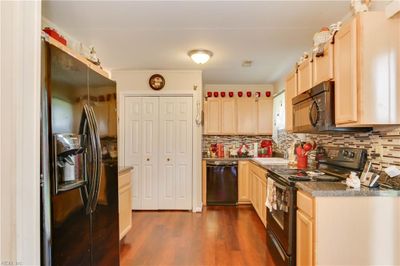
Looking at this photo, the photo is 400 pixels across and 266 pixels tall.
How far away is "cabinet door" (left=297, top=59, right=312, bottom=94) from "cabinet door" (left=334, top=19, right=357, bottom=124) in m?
0.54

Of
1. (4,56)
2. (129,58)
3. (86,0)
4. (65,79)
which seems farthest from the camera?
(129,58)

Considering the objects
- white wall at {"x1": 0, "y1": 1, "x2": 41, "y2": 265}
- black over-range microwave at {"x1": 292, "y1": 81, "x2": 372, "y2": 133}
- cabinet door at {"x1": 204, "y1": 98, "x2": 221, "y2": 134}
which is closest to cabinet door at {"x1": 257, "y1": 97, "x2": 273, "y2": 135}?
cabinet door at {"x1": 204, "y1": 98, "x2": 221, "y2": 134}

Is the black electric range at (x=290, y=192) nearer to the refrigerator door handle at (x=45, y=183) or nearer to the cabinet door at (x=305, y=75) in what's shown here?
the cabinet door at (x=305, y=75)

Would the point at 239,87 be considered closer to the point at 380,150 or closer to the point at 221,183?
the point at 221,183

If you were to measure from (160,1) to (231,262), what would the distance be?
2.52 m

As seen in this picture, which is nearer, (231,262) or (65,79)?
(65,79)

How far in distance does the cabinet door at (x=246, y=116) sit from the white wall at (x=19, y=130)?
15.4ft

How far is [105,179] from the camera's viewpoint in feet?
6.70

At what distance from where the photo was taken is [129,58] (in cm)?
395

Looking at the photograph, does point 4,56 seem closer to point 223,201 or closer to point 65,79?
point 65,79

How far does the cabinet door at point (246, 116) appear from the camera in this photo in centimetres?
548

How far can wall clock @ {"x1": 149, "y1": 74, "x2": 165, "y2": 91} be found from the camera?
4.64m

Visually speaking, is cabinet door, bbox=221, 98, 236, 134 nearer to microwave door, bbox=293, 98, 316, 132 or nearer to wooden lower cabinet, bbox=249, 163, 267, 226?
wooden lower cabinet, bbox=249, 163, 267, 226

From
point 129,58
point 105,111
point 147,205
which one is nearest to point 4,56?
point 105,111
